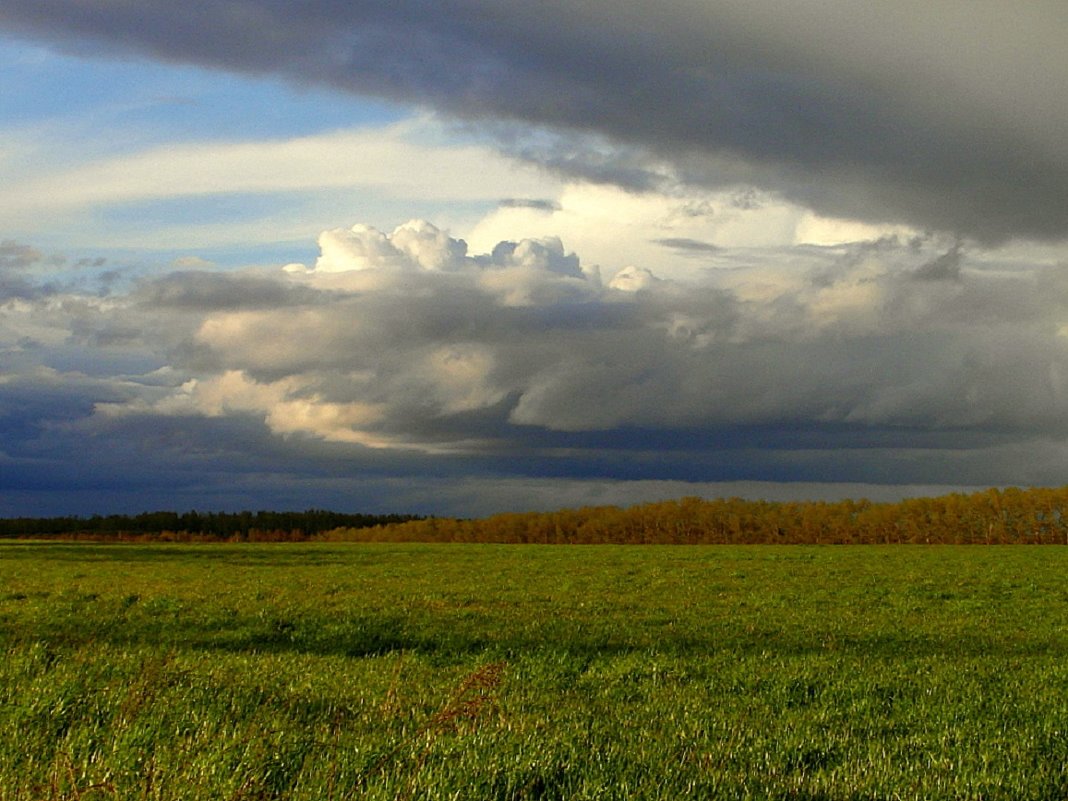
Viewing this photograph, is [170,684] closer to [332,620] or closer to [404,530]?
[332,620]

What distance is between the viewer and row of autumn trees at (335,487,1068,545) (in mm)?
136375

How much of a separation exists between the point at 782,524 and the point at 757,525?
3.80 m

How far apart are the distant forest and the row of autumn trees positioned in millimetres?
150

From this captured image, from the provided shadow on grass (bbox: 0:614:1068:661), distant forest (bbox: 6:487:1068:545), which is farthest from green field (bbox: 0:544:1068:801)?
distant forest (bbox: 6:487:1068:545)

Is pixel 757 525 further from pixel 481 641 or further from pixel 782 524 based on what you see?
pixel 481 641

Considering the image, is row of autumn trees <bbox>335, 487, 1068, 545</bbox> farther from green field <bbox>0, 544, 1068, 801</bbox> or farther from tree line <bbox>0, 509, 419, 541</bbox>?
green field <bbox>0, 544, 1068, 801</bbox>

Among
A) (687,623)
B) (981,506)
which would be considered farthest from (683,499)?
(687,623)

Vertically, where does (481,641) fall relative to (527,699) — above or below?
below

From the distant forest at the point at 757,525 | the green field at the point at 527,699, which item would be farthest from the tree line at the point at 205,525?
the green field at the point at 527,699

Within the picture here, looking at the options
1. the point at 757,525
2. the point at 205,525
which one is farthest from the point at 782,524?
the point at 205,525

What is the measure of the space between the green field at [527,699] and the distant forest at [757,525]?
4446 inches

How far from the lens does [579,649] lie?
1766 centimetres

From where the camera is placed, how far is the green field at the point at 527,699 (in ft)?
26.2

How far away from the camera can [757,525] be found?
145 m
